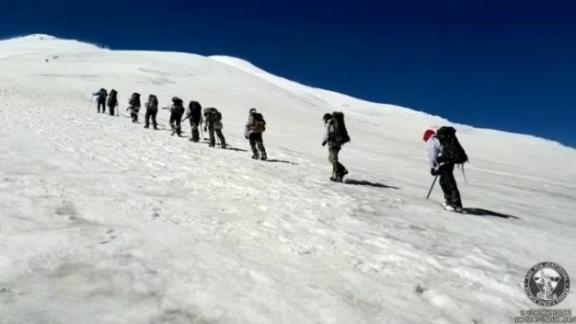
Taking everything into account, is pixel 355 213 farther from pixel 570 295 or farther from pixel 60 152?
pixel 60 152

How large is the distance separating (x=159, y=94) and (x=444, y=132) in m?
41.5

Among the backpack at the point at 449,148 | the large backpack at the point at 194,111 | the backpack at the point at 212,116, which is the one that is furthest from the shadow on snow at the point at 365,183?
the large backpack at the point at 194,111

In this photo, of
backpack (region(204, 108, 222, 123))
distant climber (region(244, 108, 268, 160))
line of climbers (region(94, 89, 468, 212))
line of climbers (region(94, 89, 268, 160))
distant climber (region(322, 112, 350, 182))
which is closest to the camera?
line of climbers (region(94, 89, 468, 212))

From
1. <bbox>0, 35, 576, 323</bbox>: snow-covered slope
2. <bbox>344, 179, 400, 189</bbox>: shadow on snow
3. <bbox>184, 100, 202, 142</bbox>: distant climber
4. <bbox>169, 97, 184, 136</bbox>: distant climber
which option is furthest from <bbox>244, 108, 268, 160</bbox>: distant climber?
<bbox>169, 97, 184, 136</bbox>: distant climber

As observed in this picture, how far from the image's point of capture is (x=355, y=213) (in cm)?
921

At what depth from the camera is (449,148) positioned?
1099 centimetres

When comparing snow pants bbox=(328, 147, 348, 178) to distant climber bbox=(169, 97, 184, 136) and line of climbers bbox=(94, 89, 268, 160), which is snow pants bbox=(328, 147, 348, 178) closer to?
line of climbers bbox=(94, 89, 268, 160)

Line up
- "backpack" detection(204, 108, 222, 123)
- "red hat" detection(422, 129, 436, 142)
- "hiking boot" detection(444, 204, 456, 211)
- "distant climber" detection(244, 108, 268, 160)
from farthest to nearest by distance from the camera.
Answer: "backpack" detection(204, 108, 222, 123)
"distant climber" detection(244, 108, 268, 160)
"red hat" detection(422, 129, 436, 142)
"hiking boot" detection(444, 204, 456, 211)

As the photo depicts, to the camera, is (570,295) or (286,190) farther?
(286,190)

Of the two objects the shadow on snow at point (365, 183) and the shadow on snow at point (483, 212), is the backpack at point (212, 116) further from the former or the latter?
the shadow on snow at point (483, 212)

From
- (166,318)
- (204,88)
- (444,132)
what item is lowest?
(166,318)

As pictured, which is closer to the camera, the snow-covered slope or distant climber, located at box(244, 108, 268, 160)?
the snow-covered slope

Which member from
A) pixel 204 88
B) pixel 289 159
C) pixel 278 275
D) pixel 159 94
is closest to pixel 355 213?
pixel 278 275

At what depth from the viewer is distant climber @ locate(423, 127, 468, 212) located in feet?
35.9
